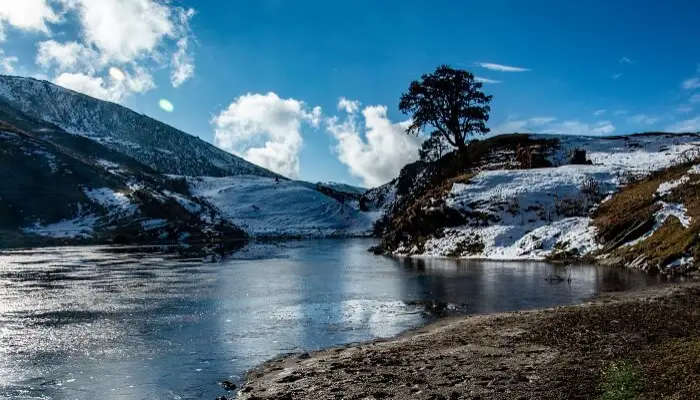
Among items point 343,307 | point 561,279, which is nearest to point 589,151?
point 561,279

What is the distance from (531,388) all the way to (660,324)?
322 inches

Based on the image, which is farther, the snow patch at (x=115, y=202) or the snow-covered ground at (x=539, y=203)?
the snow patch at (x=115, y=202)

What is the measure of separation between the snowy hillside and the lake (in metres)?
6.15

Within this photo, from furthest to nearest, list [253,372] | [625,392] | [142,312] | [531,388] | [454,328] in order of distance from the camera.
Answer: [142,312]
[454,328]
[253,372]
[531,388]
[625,392]

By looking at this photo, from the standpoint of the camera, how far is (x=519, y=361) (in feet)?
50.6

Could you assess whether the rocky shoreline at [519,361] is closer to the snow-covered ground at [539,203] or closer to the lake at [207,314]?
the lake at [207,314]

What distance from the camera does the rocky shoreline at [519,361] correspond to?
12.3m

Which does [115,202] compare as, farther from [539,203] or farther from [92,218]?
Result: [539,203]

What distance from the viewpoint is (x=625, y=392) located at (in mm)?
10188

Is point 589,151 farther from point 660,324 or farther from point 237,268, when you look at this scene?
point 660,324

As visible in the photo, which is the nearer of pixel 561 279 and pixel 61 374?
pixel 61 374

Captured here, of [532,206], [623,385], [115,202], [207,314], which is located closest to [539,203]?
[532,206]

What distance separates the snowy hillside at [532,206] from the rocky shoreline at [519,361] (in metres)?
32.1

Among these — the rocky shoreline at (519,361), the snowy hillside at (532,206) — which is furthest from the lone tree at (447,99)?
the rocky shoreline at (519,361)
